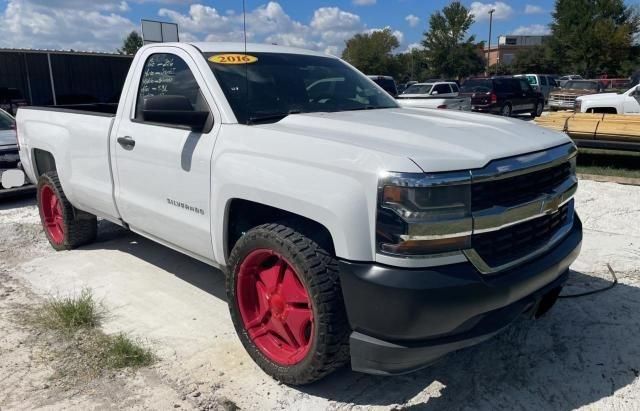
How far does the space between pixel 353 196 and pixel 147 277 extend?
290cm

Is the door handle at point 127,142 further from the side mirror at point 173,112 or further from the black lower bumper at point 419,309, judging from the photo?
the black lower bumper at point 419,309

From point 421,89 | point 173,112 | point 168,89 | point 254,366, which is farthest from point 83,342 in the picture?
point 421,89

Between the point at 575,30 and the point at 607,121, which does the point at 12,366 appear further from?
the point at 575,30

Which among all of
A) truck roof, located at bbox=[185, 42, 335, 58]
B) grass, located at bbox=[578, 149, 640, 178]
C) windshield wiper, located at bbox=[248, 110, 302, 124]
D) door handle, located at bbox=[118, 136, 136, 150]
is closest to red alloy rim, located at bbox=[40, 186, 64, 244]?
door handle, located at bbox=[118, 136, 136, 150]

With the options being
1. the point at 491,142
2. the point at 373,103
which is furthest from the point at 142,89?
the point at 491,142

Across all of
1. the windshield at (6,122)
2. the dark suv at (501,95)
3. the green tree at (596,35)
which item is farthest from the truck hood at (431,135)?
the green tree at (596,35)

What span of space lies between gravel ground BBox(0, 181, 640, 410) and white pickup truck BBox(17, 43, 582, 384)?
305 millimetres

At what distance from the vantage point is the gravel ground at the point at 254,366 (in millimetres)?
2914

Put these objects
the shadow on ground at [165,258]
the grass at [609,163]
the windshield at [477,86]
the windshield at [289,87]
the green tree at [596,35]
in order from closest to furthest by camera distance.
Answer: the windshield at [289,87], the shadow on ground at [165,258], the grass at [609,163], the windshield at [477,86], the green tree at [596,35]

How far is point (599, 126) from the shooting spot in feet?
30.7

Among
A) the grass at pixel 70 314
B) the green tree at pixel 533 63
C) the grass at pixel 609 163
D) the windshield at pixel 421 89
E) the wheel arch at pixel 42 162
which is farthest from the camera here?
the green tree at pixel 533 63

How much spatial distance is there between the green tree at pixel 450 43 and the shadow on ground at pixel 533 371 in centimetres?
6100

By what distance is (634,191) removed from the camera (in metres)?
7.27

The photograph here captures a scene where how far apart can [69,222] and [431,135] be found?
3932mm
